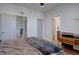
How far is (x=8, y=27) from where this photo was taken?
2090mm

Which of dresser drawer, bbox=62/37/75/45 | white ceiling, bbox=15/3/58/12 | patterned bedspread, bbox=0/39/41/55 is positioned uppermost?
white ceiling, bbox=15/3/58/12

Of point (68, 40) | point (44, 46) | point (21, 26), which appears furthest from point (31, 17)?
point (68, 40)

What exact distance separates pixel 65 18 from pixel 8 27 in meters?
1.02

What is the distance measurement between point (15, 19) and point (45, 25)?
556 mm

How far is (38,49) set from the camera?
2.12 m

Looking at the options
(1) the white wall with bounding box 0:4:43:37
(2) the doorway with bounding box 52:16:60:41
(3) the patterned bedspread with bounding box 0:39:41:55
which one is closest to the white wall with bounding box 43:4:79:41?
(2) the doorway with bounding box 52:16:60:41

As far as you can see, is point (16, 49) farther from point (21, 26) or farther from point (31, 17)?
point (31, 17)

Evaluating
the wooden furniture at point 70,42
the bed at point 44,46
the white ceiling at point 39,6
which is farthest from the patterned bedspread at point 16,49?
the white ceiling at point 39,6

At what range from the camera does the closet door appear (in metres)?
2.06

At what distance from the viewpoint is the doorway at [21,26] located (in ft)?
7.04

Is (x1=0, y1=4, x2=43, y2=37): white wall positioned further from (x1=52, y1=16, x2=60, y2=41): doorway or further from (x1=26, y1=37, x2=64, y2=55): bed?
(x1=52, y1=16, x2=60, y2=41): doorway

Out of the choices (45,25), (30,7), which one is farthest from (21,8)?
(45,25)

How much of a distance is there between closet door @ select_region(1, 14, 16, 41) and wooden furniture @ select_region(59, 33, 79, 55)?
0.86 metres

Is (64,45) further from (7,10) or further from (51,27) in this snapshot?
(7,10)
